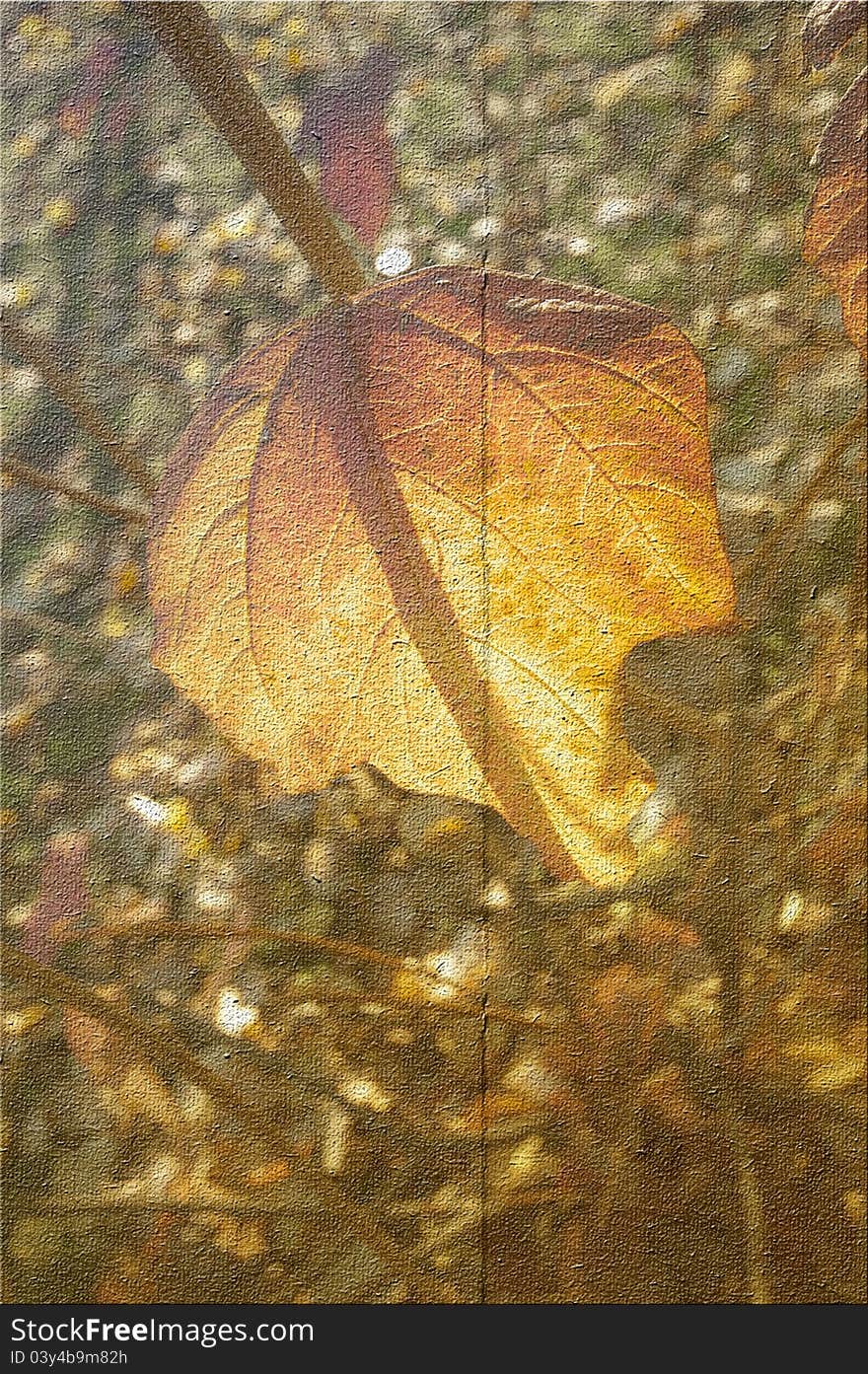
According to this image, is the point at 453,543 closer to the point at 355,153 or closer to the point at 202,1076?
the point at 355,153

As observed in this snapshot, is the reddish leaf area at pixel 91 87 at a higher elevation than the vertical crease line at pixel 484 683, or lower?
higher


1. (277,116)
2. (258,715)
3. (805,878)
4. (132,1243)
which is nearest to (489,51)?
(277,116)

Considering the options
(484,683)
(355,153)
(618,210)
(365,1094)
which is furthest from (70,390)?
(365,1094)

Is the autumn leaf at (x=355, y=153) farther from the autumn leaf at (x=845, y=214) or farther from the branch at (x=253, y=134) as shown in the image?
the autumn leaf at (x=845, y=214)

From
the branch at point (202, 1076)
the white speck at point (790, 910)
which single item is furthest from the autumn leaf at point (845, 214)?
the branch at point (202, 1076)

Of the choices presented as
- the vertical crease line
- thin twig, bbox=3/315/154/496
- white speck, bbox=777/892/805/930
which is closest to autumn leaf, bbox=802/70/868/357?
the vertical crease line

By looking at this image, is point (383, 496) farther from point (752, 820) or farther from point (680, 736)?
point (752, 820)

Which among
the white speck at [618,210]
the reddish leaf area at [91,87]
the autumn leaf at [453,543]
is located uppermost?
the reddish leaf area at [91,87]
